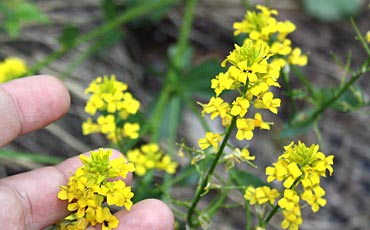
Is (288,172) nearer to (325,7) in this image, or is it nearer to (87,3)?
(325,7)

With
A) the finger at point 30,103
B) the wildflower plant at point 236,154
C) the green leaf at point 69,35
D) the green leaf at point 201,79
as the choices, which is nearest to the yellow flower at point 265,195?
the wildflower plant at point 236,154

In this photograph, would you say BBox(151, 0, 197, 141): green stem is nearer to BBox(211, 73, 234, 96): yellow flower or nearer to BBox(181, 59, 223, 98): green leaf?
BBox(181, 59, 223, 98): green leaf

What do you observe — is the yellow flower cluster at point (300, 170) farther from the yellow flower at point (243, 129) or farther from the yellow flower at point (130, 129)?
the yellow flower at point (130, 129)

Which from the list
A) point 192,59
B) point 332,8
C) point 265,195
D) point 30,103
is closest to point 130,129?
point 30,103

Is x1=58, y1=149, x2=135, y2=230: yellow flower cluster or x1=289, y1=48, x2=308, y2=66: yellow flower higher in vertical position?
x1=289, y1=48, x2=308, y2=66: yellow flower

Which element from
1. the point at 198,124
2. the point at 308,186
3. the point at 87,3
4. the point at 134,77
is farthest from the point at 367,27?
the point at 308,186

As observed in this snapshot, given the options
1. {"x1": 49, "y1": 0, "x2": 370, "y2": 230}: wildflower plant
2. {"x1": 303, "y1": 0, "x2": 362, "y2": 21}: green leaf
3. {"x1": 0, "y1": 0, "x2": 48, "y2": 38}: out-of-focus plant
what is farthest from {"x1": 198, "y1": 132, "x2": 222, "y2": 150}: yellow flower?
{"x1": 303, "y1": 0, "x2": 362, "y2": 21}: green leaf
